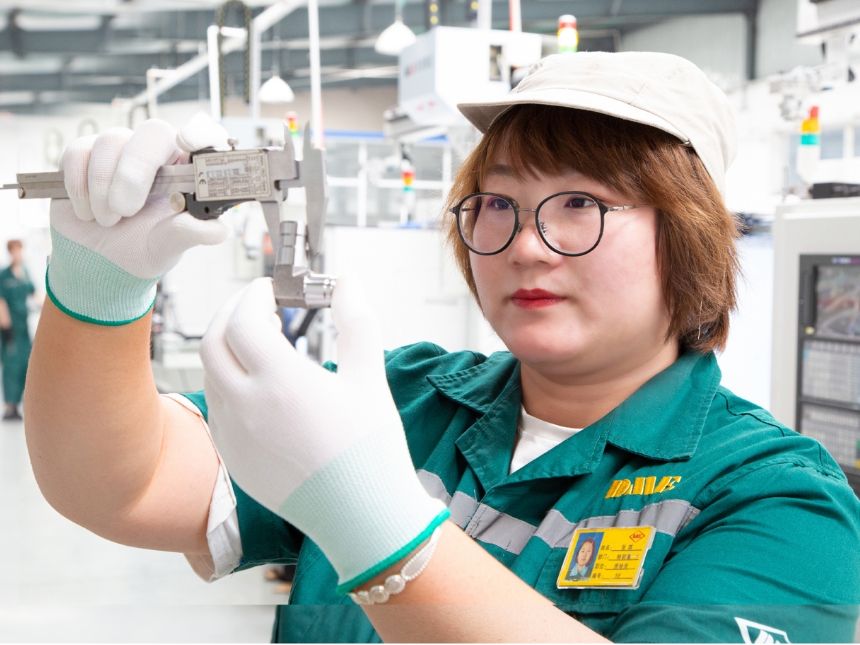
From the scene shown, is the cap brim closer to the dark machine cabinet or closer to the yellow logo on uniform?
the yellow logo on uniform

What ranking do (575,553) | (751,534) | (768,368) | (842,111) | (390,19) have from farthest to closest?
(390,19) → (842,111) → (768,368) → (575,553) → (751,534)

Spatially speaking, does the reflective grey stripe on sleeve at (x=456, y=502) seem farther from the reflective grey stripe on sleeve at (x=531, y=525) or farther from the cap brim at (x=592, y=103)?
the cap brim at (x=592, y=103)

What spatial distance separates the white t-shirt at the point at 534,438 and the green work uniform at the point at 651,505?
0.07ft

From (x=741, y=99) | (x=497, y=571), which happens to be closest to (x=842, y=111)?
(x=741, y=99)

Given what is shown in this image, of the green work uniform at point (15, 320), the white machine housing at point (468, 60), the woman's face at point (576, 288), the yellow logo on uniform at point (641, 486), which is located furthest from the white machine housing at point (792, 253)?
the green work uniform at point (15, 320)

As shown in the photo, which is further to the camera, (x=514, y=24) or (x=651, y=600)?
(x=514, y=24)

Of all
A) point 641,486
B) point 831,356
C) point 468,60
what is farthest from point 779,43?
point 641,486

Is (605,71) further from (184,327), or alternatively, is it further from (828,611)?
(184,327)

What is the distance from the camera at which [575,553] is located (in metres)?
0.90

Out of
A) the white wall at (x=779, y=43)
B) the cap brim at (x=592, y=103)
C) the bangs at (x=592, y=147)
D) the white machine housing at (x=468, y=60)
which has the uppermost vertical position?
the white wall at (x=779, y=43)

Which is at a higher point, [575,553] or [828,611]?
[828,611]

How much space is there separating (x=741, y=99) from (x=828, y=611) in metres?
9.45

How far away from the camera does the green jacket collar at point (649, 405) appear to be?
0.97 m

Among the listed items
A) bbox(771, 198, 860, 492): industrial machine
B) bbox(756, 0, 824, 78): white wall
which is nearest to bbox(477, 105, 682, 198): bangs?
bbox(771, 198, 860, 492): industrial machine
